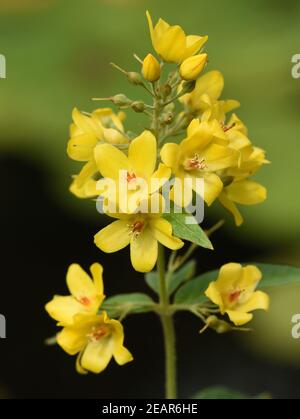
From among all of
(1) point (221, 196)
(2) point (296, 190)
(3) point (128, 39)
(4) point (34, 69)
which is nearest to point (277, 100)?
(2) point (296, 190)

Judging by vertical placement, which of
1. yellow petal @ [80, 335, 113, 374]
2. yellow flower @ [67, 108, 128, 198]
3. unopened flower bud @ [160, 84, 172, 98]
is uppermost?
unopened flower bud @ [160, 84, 172, 98]

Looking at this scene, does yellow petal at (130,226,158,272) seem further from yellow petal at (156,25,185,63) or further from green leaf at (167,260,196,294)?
yellow petal at (156,25,185,63)

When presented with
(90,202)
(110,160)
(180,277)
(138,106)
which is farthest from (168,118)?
(90,202)

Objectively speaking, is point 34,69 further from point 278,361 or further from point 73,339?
point 73,339

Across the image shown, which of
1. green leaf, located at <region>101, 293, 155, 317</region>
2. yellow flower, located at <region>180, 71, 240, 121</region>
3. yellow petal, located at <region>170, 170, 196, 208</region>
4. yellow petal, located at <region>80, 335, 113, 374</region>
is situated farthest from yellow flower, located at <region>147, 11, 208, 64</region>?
yellow petal, located at <region>80, 335, 113, 374</region>

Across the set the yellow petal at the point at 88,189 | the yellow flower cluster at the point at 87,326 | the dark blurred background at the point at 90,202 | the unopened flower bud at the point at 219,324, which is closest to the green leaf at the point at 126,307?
the yellow flower cluster at the point at 87,326

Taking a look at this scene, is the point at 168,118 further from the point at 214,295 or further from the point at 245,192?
the point at 214,295

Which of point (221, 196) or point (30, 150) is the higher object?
point (30, 150)

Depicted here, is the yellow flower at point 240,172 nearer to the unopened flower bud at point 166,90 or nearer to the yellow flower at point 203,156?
the yellow flower at point 203,156
